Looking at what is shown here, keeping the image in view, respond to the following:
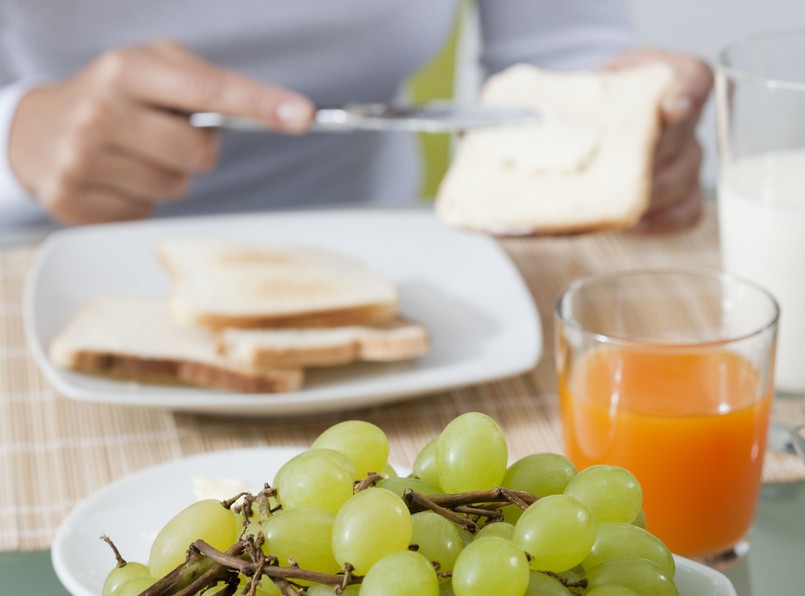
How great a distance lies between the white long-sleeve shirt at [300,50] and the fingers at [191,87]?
0.19 meters

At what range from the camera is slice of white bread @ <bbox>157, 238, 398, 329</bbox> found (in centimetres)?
92

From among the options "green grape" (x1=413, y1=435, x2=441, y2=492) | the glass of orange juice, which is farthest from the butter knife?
"green grape" (x1=413, y1=435, x2=441, y2=492)

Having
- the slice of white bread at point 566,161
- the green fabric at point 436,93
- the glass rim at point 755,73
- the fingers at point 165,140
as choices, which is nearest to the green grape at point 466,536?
the glass rim at point 755,73

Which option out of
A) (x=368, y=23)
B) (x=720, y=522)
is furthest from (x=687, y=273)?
(x=368, y=23)

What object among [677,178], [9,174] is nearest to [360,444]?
[677,178]

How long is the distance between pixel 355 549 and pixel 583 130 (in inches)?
32.9

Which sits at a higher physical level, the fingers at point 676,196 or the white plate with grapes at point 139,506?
the white plate with grapes at point 139,506

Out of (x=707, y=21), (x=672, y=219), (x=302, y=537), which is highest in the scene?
(x=302, y=537)

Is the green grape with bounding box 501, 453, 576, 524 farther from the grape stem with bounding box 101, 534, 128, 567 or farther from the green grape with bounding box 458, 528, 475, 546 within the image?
the grape stem with bounding box 101, 534, 128, 567

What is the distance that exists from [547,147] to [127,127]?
47 cm

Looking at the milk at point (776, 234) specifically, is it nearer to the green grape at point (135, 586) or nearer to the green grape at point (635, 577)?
the green grape at point (635, 577)

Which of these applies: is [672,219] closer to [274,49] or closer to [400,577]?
[274,49]

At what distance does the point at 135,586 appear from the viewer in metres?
0.39

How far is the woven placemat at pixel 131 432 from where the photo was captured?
2.45 feet
